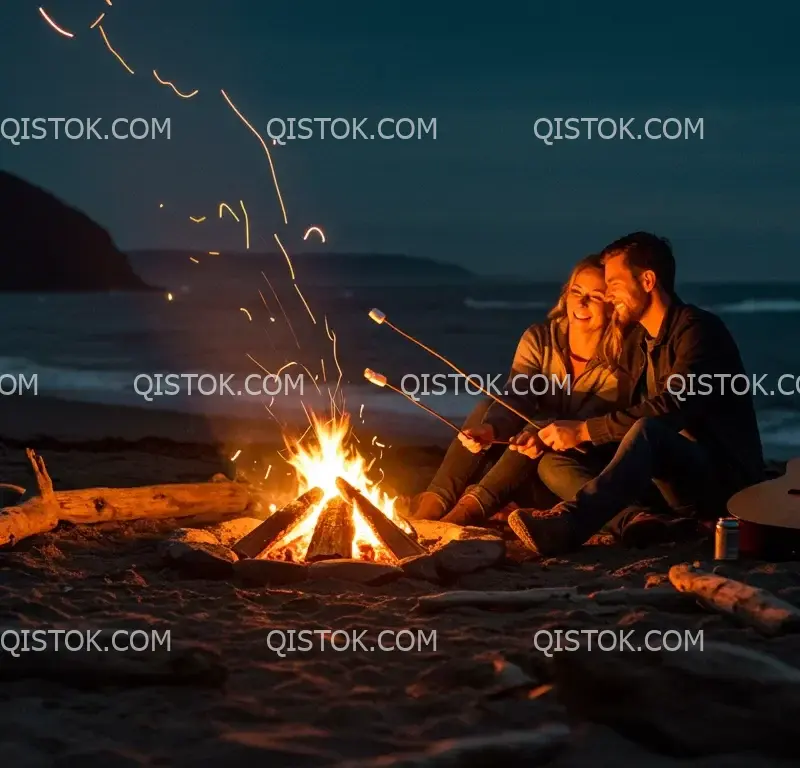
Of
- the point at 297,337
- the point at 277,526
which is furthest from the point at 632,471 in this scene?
the point at 297,337

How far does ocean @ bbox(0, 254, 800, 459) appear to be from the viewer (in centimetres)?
1301

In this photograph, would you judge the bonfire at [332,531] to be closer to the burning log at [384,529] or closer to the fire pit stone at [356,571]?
the burning log at [384,529]

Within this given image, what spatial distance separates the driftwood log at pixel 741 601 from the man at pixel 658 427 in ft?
2.84

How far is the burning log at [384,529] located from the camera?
5.21 meters

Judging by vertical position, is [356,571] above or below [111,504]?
below

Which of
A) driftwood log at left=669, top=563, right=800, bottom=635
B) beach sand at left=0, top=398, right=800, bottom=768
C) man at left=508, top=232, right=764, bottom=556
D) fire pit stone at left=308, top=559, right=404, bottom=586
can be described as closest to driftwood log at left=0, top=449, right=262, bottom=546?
beach sand at left=0, top=398, right=800, bottom=768

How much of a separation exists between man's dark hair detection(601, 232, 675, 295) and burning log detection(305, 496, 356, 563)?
5.77ft

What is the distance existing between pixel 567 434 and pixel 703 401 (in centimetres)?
64

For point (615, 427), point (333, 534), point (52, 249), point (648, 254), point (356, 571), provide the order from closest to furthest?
1. point (356, 571)
2. point (333, 534)
3. point (615, 427)
4. point (648, 254)
5. point (52, 249)

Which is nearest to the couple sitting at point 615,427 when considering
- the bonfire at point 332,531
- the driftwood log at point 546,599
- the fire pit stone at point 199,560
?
the bonfire at point 332,531

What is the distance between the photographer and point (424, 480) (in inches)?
294

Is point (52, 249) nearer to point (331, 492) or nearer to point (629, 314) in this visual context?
point (331, 492)

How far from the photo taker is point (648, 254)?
5590 millimetres

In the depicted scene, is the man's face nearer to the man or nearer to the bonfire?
the man
